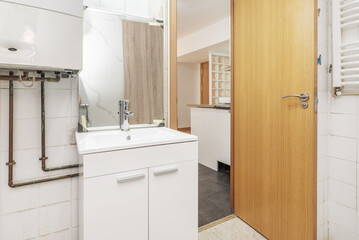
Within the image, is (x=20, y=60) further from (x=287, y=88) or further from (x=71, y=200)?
(x=287, y=88)

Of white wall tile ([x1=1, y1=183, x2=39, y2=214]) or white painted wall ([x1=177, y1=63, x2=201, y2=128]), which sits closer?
white wall tile ([x1=1, y1=183, x2=39, y2=214])

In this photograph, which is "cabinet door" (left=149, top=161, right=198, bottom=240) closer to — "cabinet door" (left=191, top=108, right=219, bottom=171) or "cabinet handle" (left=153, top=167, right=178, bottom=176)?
"cabinet handle" (left=153, top=167, right=178, bottom=176)

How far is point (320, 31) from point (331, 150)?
2.71ft

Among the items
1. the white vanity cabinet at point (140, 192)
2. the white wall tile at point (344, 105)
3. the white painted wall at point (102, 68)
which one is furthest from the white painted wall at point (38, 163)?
the white wall tile at point (344, 105)

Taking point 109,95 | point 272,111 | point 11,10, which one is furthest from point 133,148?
point 272,111

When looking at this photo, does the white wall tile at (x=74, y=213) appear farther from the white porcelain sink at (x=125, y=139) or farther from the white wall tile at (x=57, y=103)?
the white wall tile at (x=57, y=103)

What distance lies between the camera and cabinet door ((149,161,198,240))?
43.5 inches

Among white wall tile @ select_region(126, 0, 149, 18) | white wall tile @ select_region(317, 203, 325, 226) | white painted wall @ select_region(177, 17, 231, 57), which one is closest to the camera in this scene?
white wall tile @ select_region(317, 203, 325, 226)

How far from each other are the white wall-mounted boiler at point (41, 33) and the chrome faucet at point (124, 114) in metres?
0.43

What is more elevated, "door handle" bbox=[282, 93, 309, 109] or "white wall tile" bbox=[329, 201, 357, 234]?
"door handle" bbox=[282, 93, 309, 109]

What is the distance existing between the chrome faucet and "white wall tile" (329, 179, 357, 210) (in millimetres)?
1503

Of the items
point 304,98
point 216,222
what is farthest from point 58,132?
point 304,98

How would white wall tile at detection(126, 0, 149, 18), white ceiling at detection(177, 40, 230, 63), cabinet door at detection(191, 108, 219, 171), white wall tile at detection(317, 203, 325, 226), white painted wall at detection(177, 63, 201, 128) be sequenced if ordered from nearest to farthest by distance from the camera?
white wall tile at detection(317, 203, 325, 226) → white wall tile at detection(126, 0, 149, 18) → cabinet door at detection(191, 108, 219, 171) → white ceiling at detection(177, 40, 230, 63) → white painted wall at detection(177, 63, 201, 128)

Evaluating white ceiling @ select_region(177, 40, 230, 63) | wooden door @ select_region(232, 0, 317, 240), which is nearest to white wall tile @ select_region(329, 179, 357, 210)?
wooden door @ select_region(232, 0, 317, 240)
